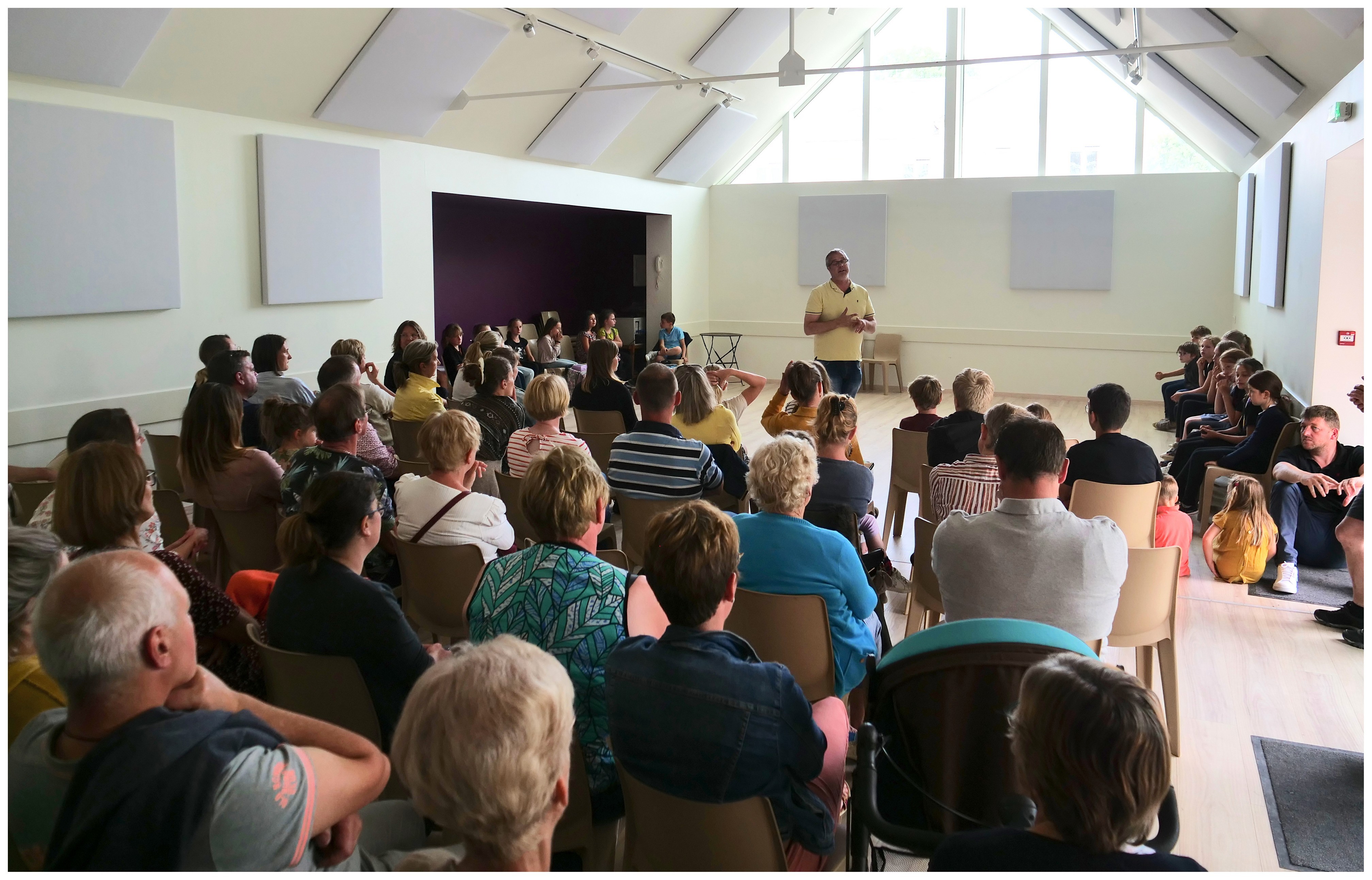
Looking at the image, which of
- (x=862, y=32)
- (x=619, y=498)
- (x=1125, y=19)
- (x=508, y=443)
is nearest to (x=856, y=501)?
(x=619, y=498)

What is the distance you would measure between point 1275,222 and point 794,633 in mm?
7355

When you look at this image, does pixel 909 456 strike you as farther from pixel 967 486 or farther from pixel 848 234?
pixel 848 234

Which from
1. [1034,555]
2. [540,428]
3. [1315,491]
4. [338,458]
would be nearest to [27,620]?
[338,458]

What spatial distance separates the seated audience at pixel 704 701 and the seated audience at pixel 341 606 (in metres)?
0.59

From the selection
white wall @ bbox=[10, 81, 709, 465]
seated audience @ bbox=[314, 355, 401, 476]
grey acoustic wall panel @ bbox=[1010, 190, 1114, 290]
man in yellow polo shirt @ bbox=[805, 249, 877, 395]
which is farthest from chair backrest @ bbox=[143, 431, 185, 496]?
grey acoustic wall panel @ bbox=[1010, 190, 1114, 290]

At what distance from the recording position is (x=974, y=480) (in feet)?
12.9

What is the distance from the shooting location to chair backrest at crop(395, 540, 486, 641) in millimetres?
3182

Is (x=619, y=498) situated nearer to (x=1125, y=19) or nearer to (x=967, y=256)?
(x=1125, y=19)

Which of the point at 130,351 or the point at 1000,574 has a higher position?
the point at 130,351

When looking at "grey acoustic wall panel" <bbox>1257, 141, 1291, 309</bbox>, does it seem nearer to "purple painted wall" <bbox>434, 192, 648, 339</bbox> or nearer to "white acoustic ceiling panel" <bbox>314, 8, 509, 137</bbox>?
"white acoustic ceiling panel" <bbox>314, 8, 509, 137</bbox>

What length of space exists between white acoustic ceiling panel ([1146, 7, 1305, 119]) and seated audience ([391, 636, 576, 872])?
7.73 meters

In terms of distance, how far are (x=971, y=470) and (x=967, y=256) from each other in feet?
31.9

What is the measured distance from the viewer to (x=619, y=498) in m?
4.12

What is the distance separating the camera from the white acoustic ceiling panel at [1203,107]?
946 cm
